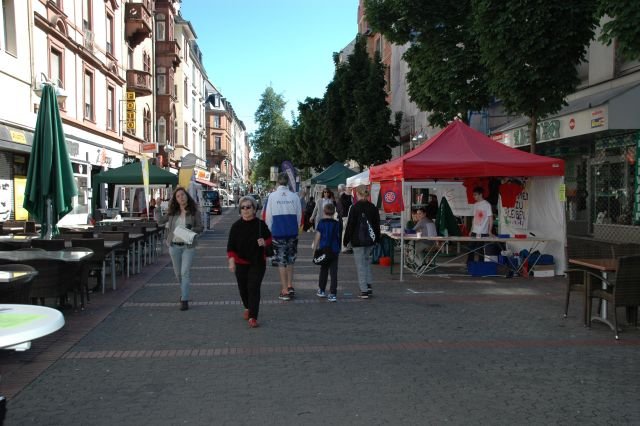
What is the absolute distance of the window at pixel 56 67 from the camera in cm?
2048

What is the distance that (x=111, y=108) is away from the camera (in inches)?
1137

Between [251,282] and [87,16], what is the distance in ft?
71.7

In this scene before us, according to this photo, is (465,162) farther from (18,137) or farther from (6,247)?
(18,137)

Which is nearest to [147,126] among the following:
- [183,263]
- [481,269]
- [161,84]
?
[161,84]

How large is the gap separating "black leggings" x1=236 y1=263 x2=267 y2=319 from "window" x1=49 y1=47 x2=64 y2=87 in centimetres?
1629

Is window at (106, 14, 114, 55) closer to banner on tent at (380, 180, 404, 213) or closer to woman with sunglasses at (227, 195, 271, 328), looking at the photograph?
banner on tent at (380, 180, 404, 213)

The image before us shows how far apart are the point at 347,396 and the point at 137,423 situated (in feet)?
5.31

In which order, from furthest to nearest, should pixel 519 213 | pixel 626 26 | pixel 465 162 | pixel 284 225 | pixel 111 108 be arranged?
1. pixel 111 108
2. pixel 519 213
3. pixel 465 162
4. pixel 284 225
5. pixel 626 26

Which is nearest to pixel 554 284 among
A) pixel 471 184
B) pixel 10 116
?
pixel 471 184

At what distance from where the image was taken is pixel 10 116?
1716cm

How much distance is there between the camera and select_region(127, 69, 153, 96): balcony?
31234mm

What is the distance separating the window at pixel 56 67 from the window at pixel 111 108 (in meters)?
6.72

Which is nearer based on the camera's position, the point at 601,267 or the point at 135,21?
the point at 601,267

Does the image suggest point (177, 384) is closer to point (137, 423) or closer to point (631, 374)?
point (137, 423)
